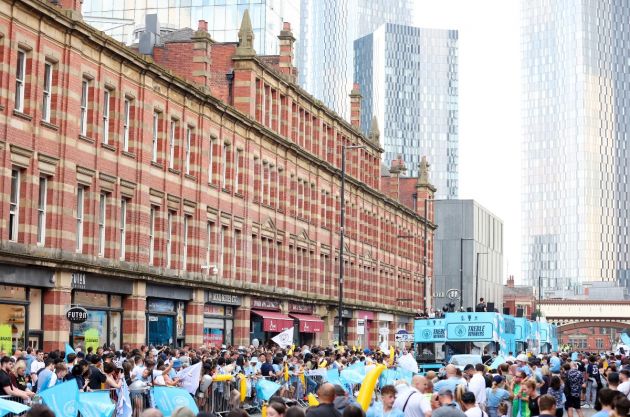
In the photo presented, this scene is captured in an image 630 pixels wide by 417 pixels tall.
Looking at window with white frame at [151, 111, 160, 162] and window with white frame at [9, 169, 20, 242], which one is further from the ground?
window with white frame at [151, 111, 160, 162]

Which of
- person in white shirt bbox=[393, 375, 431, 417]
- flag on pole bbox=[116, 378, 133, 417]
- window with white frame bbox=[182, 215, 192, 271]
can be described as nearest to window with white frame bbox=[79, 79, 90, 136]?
window with white frame bbox=[182, 215, 192, 271]

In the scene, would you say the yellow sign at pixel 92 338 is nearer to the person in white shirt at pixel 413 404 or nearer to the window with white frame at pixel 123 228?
the window with white frame at pixel 123 228

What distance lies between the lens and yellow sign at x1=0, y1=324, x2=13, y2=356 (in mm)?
33188

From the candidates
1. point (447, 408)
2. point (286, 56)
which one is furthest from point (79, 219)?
point (286, 56)

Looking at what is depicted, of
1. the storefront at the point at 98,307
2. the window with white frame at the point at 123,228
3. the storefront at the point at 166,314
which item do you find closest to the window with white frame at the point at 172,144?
the window with white frame at the point at 123,228

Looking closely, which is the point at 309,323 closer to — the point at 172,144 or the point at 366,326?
the point at 366,326

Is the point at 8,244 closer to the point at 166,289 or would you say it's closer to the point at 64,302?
the point at 64,302

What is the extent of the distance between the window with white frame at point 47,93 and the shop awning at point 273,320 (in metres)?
19.7

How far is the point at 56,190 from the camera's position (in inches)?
1409

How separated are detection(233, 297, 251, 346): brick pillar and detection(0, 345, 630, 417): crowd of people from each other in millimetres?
10427

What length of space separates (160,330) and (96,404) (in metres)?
23.6

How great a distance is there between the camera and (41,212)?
3522cm

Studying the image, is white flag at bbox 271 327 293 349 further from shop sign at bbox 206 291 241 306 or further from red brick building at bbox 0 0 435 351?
shop sign at bbox 206 291 241 306

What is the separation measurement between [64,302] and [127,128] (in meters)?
8.23
